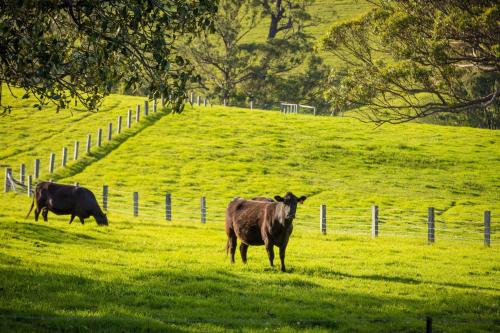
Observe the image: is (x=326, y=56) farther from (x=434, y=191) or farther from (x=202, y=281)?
(x=202, y=281)

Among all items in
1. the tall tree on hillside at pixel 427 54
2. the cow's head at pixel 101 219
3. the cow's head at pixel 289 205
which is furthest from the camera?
the cow's head at pixel 101 219

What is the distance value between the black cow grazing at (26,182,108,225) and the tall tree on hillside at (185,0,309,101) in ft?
166

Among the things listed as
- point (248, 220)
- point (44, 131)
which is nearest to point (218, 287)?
point (248, 220)

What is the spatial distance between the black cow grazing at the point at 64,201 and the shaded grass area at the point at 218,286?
8.77 feet

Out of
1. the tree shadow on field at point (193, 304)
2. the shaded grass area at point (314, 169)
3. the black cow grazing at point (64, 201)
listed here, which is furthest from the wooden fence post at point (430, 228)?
the black cow grazing at point (64, 201)

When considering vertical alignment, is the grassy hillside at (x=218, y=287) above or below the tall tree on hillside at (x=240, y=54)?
below

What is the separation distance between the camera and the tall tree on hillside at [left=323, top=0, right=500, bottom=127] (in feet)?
66.4

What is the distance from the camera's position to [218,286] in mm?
15203

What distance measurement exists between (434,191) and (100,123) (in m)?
27.7

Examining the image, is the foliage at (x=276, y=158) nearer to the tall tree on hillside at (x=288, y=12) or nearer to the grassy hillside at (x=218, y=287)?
the grassy hillside at (x=218, y=287)

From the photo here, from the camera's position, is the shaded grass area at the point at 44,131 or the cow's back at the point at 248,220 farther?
the shaded grass area at the point at 44,131

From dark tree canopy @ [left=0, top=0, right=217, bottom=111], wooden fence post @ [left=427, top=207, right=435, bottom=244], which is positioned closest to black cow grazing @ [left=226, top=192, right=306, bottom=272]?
dark tree canopy @ [left=0, top=0, right=217, bottom=111]

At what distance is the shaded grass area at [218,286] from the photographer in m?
12.4

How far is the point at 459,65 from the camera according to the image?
21875mm
